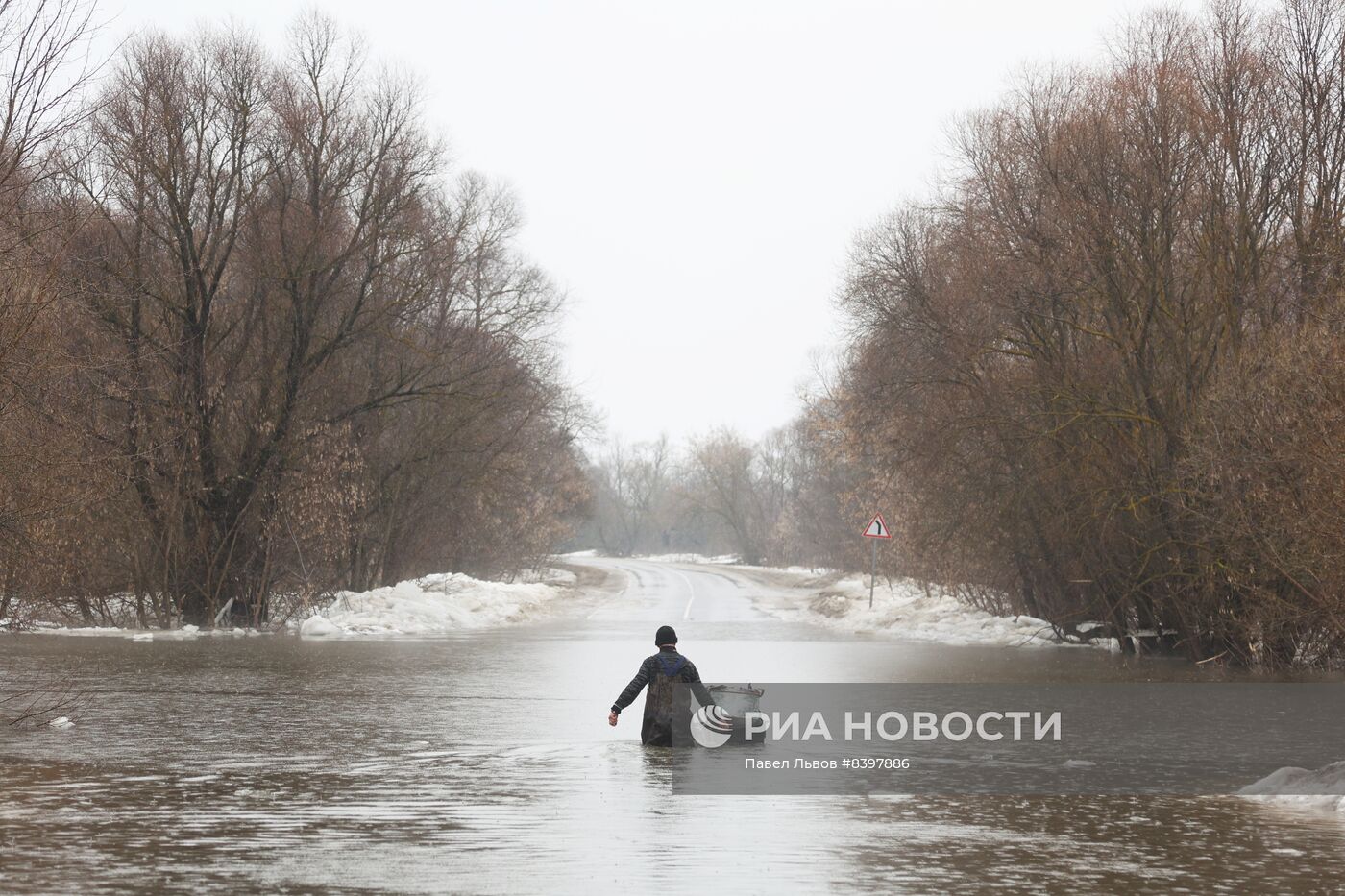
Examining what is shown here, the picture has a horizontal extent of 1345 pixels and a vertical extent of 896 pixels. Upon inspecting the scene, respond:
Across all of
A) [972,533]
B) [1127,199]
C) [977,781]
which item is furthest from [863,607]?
[977,781]

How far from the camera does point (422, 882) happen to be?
837 cm

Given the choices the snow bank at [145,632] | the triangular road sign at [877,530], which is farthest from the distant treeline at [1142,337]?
the snow bank at [145,632]

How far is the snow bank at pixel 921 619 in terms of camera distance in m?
33.8

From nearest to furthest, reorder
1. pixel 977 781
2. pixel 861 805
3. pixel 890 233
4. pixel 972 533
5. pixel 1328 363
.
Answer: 1. pixel 861 805
2. pixel 977 781
3. pixel 1328 363
4. pixel 972 533
5. pixel 890 233

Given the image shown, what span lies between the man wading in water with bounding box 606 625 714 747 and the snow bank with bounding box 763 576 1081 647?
19055 millimetres

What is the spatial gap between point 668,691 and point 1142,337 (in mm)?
16283

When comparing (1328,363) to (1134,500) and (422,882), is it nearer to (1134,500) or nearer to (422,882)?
(1134,500)

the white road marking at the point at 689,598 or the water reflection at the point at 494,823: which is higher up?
the white road marking at the point at 689,598

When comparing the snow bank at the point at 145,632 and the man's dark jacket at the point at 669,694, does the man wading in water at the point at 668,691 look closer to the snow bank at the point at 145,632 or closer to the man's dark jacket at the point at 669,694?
the man's dark jacket at the point at 669,694

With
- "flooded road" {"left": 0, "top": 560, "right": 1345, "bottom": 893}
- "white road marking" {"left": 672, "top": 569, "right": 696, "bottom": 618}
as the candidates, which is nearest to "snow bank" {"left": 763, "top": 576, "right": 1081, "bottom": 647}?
"white road marking" {"left": 672, "top": 569, "right": 696, "bottom": 618}

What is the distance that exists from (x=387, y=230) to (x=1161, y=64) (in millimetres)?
18946

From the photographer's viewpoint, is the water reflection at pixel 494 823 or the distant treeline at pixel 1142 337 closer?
the water reflection at pixel 494 823

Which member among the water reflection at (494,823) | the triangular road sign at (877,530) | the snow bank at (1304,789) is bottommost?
the water reflection at (494,823)

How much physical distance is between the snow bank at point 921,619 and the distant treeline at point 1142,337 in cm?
94
